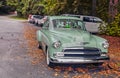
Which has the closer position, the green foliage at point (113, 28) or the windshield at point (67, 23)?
the windshield at point (67, 23)

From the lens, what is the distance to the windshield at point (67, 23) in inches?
365

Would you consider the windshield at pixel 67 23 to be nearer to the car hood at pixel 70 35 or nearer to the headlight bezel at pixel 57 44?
the car hood at pixel 70 35

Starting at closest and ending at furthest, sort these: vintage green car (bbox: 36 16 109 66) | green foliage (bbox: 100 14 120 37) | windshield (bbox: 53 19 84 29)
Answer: vintage green car (bbox: 36 16 109 66) → windshield (bbox: 53 19 84 29) → green foliage (bbox: 100 14 120 37)

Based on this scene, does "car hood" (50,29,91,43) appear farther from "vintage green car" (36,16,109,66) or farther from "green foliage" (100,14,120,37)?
"green foliage" (100,14,120,37)

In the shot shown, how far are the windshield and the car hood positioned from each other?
1.29 ft

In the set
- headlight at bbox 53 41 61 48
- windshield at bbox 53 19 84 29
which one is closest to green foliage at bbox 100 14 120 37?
windshield at bbox 53 19 84 29

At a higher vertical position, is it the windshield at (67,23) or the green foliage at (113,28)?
the windshield at (67,23)

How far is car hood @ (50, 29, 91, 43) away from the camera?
25.8 ft

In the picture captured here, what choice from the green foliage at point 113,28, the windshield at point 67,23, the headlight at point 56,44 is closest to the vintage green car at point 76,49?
the headlight at point 56,44

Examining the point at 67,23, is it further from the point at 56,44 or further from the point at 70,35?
the point at 56,44

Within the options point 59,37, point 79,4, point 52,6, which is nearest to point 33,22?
point 52,6

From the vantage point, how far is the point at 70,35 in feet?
27.0

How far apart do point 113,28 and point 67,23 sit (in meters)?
10.0

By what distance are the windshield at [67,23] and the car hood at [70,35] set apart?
1.29ft
